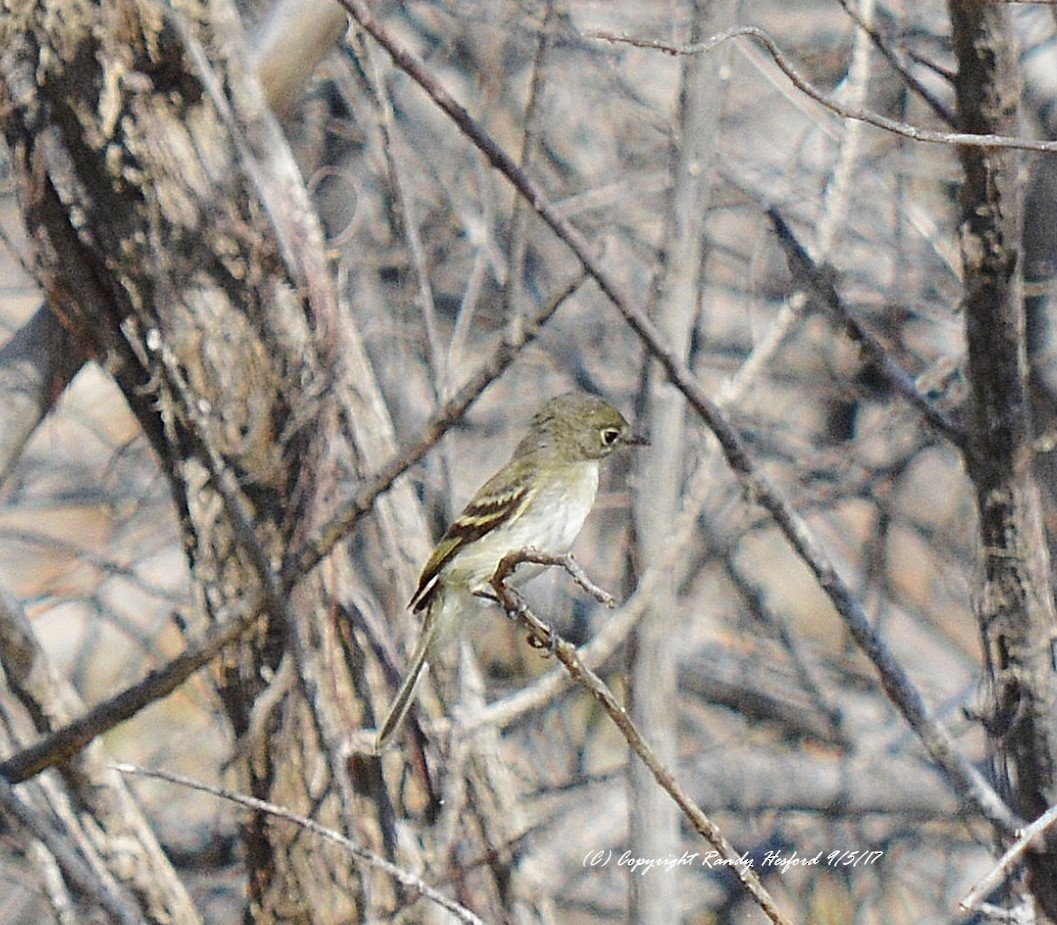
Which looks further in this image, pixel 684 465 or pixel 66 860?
pixel 684 465

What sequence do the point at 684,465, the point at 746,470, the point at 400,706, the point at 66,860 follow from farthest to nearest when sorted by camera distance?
the point at 684,465, the point at 400,706, the point at 746,470, the point at 66,860

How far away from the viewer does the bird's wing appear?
339 centimetres

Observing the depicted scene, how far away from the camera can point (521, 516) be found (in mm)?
3504

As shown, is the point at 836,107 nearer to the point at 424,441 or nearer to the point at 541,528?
the point at 424,441

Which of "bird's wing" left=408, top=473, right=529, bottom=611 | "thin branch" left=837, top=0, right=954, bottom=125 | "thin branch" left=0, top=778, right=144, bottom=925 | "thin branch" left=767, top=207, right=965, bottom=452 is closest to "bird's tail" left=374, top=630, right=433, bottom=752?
"bird's wing" left=408, top=473, right=529, bottom=611

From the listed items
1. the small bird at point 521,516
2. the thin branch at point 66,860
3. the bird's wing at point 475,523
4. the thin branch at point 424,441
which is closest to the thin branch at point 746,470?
the thin branch at point 424,441

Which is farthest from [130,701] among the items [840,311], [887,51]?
[887,51]

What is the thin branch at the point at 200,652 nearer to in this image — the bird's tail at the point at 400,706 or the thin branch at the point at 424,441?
the thin branch at the point at 424,441

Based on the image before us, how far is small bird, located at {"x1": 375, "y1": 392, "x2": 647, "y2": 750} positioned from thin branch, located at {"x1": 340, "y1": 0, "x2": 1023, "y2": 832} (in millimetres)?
603

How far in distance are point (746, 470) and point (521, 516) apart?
775 millimetres

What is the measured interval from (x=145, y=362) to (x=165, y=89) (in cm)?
69

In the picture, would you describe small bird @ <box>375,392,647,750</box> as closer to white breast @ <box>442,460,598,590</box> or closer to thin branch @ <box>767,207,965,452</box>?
white breast @ <box>442,460,598,590</box>

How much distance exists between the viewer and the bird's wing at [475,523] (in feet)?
11.1

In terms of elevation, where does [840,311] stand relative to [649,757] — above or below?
above
